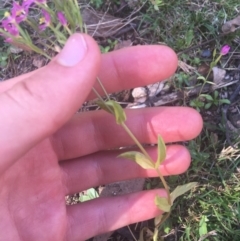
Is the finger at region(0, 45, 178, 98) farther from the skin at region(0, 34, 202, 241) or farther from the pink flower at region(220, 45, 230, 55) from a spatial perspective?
the pink flower at region(220, 45, 230, 55)

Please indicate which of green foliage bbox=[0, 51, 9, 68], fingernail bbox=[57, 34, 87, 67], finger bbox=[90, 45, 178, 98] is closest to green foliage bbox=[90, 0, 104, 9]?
green foliage bbox=[0, 51, 9, 68]

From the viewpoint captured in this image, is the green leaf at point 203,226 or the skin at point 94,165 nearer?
the skin at point 94,165

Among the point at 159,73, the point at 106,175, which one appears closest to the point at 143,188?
the point at 106,175

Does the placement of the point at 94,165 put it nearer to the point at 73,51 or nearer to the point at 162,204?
the point at 162,204

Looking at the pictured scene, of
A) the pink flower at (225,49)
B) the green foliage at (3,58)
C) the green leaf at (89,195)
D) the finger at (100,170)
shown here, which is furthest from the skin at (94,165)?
the green foliage at (3,58)

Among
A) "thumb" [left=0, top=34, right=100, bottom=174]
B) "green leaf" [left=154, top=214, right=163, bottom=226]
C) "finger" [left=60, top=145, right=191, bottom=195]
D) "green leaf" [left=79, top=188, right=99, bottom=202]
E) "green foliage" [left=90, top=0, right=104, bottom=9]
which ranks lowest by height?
"green leaf" [left=79, top=188, right=99, bottom=202]

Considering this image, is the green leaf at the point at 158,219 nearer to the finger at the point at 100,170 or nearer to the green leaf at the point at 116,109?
the finger at the point at 100,170

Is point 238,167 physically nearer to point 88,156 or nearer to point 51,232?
point 88,156
